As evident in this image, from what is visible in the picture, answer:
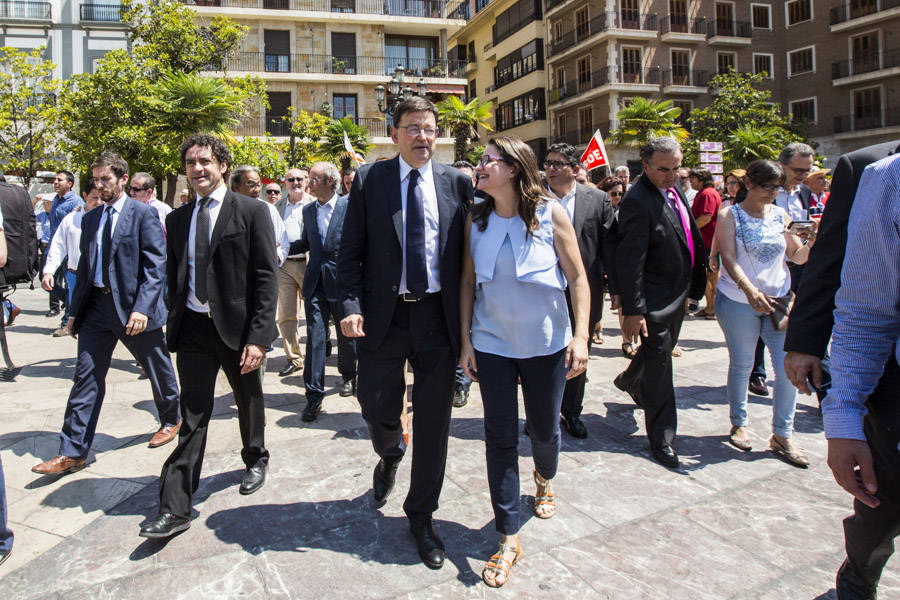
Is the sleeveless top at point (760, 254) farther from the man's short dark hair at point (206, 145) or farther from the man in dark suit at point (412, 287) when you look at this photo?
the man's short dark hair at point (206, 145)

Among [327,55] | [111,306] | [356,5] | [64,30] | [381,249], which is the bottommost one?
[111,306]

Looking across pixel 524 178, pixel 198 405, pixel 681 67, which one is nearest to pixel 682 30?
pixel 681 67

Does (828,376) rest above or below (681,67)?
below

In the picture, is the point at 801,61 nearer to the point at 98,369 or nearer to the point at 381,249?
the point at 381,249

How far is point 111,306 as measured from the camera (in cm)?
436

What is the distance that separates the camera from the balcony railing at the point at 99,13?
37.2 m

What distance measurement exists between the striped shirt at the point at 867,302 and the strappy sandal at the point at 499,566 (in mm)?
1523

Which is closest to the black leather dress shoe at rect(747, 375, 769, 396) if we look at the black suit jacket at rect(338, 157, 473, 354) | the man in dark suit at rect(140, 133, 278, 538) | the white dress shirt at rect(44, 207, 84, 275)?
the black suit jacket at rect(338, 157, 473, 354)

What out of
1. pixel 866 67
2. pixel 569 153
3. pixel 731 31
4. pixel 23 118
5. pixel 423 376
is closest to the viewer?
pixel 423 376

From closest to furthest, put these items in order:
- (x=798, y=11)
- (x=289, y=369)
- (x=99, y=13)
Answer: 1. (x=289, y=369)
2. (x=99, y=13)
3. (x=798, y=11)

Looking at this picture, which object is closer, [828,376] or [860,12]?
[828,376]

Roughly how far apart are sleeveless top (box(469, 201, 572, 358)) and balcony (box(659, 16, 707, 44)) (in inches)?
1568

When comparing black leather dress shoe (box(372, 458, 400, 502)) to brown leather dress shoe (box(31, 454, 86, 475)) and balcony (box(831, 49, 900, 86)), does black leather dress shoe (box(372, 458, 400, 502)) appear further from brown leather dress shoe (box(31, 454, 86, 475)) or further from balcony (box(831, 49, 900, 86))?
balcony (box(831, 49, 900, 86))

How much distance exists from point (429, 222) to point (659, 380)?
2.10 metres
